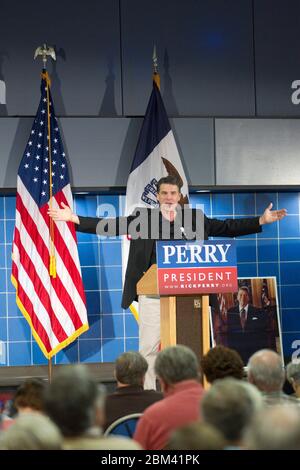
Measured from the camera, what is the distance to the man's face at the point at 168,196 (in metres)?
5.31

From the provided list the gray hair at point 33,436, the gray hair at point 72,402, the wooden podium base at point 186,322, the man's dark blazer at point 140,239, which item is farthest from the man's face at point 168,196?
the gray hair at point 33,436

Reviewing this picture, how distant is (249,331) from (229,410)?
5.28 m

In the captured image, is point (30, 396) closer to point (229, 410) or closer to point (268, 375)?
point (268, 375)

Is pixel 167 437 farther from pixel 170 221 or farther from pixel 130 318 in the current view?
pixel 130 318

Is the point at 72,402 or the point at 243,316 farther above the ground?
the point at 243,316

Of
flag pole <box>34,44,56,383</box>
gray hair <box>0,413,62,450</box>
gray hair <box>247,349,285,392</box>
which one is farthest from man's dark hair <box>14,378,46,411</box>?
flag pole <box>34,44,56,383</box>

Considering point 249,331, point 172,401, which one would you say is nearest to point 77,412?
point 172,401

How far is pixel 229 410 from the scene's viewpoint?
223 cm

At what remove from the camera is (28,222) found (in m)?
6.94

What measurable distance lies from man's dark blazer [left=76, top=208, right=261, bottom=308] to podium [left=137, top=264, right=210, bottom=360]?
0.67m

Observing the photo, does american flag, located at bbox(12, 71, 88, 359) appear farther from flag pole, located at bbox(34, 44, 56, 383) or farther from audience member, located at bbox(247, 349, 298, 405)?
audience member, located at bbox(247, 349, 298, 405)

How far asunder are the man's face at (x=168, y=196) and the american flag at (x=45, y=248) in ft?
5.60

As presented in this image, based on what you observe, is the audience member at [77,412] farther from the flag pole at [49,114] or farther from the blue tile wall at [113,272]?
the blue tile wall at [113,272]

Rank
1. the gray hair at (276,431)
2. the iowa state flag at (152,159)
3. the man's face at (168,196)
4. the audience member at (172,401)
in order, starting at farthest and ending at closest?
the iowa state flag at (152,159), the man's face at (168,196), the audience member at (172,401), the gray hair at (276,431)
